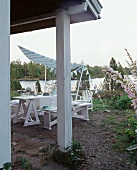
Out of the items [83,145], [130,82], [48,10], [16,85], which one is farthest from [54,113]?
[16,85]

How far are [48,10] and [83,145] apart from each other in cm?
210

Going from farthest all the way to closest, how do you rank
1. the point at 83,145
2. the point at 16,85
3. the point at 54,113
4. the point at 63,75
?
1. the point at 16,85
2. the point at 54,113
3. the point at 83,145
4. the point at 63,75

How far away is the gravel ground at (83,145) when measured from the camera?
2.28 metres

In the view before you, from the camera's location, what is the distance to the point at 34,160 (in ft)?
7.88

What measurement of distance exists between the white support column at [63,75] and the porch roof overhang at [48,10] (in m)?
0.11

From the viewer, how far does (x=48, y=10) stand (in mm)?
2473

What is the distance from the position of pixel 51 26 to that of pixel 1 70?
6.83ft

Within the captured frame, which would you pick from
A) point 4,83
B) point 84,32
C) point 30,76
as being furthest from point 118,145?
point 30,76

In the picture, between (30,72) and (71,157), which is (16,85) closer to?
(30,72)

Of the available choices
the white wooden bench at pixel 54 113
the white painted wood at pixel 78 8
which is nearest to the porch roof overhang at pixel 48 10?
the white painted wood at pixel 78 8

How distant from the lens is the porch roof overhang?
2279 millimetres

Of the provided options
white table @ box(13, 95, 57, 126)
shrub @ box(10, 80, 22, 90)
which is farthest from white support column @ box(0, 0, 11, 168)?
shrub @ box(10, 80, 22, 90)

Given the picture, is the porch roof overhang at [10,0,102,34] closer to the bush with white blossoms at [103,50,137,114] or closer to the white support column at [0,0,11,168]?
the white support column at [0,0,11,168]

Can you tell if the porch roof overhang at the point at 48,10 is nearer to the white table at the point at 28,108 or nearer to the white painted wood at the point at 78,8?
the white painted wood at the point at 78,8
